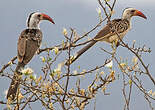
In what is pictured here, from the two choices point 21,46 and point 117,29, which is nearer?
point 21,46

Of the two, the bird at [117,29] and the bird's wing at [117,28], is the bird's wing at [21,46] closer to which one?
the bird at [117,29]

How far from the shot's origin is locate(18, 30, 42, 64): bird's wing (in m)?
3.65

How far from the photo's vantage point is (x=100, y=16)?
2646mm

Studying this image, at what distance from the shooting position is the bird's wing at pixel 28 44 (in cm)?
365

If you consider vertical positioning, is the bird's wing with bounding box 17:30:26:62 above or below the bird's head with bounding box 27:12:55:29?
below

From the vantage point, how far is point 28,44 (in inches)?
156

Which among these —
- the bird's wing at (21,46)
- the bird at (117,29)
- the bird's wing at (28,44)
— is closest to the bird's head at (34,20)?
the bird's wing at (28,44)

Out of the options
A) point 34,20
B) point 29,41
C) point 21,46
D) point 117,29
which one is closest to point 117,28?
point 117,29

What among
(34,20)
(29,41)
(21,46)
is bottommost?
(21,46)

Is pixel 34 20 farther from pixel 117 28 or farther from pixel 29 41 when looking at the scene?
pixel 117 28

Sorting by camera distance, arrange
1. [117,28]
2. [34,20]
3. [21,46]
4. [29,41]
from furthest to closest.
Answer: [117,28], [34,20], [29,41], [21,46]

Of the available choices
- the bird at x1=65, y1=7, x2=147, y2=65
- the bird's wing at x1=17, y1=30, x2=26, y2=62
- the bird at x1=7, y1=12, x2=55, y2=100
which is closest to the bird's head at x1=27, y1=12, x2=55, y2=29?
the bird at x1=7, y1=12, x2=55, y2=100

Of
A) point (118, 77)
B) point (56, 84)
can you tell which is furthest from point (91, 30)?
point (56, 84)

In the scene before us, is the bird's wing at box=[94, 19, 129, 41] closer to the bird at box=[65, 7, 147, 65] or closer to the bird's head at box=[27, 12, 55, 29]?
the bird at box=[65, 7, 147, 65]
